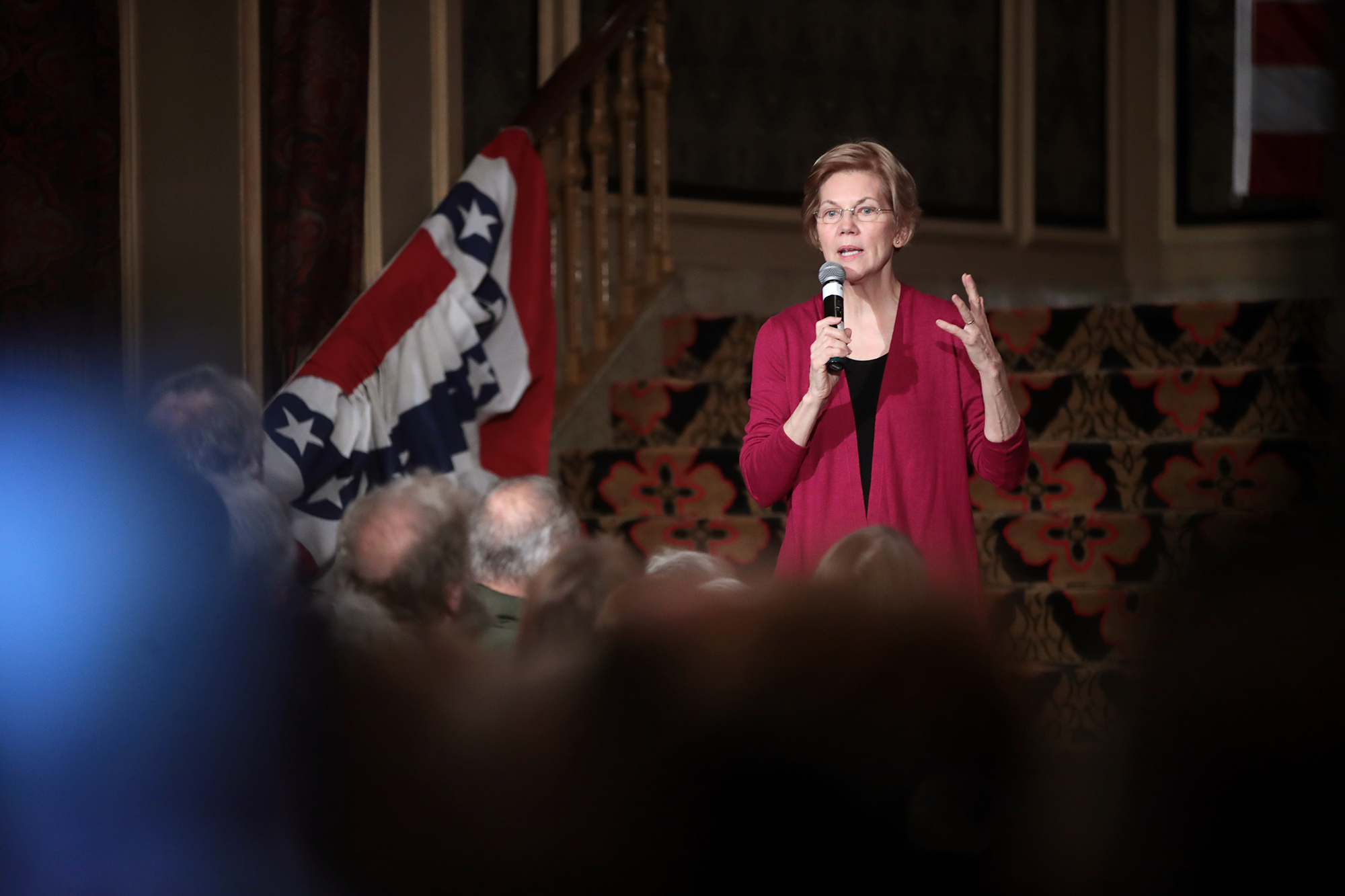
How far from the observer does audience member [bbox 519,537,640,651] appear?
1.13 feet

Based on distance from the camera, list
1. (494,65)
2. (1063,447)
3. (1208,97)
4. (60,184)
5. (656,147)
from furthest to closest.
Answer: (1208,97), (656,147), (494,65), (1063,447), (60,184)

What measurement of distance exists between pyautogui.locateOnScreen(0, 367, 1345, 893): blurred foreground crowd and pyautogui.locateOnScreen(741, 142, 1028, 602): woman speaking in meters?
0.96

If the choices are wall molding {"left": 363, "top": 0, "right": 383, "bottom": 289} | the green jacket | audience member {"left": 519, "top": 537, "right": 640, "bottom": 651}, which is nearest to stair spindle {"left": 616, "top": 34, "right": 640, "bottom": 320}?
wall molding {"left": 363, "top": 0, "right": 383, "bottom": 289}

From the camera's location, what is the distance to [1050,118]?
15.9ft

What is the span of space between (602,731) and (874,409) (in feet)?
3.61

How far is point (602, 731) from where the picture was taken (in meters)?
0.32

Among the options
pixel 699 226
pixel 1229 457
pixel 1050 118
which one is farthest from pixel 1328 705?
pixel 1050 118

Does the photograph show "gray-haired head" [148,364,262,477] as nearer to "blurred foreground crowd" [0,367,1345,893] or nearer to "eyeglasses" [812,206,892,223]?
"blurred foreground crowd" [0,367,1345,893]

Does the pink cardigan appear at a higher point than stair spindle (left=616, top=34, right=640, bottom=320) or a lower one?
lower

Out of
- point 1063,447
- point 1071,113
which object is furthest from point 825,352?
point 1071,113

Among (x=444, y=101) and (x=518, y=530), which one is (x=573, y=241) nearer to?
(x=444, y=101)

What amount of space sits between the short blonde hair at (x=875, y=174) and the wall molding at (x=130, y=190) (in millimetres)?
1829

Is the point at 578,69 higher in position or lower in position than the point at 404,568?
higher

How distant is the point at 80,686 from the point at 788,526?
1105mm
